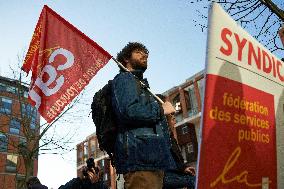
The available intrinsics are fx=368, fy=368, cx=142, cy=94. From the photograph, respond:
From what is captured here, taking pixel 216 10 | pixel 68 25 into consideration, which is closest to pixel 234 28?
pixel 216 10

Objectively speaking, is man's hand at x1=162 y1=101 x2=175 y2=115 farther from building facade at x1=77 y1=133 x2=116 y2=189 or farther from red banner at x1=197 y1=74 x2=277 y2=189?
building facade at x1=77 y1=133 x2=116 y2=189

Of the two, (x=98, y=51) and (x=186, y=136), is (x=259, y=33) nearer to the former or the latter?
(x=98, y=51)

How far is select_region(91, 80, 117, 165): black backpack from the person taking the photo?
260cm

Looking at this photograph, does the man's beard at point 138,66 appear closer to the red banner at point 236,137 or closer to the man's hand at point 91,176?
the red banner at point 236,137

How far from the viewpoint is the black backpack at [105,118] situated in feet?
8.52

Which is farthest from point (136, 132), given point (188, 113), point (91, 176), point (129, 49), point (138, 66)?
point (188, 113)

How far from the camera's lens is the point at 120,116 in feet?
8.12

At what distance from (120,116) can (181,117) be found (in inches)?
1419

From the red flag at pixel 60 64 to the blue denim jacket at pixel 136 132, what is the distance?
1.01m

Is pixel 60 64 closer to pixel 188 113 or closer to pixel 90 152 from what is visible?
pixel 188 113

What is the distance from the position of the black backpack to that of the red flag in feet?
2.51

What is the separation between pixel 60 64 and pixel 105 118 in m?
1.15

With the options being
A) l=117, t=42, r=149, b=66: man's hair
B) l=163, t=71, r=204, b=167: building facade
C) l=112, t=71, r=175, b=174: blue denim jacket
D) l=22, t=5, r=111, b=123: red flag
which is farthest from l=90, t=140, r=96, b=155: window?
l=112, t=71, r=175, b=174: blue denim jacket

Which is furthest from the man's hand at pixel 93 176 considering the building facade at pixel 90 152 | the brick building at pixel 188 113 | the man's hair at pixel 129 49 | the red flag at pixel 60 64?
the building facade at pixel 90 152
